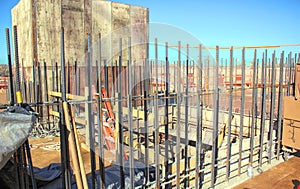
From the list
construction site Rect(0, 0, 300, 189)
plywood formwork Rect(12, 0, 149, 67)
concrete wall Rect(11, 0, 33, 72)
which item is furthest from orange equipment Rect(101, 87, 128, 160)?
concrete wall Rect(11, 0, 33, 72)

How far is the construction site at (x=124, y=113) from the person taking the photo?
2.58 meters

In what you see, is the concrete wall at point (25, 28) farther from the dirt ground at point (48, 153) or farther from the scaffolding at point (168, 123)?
the dirt ground at point (48, 153)

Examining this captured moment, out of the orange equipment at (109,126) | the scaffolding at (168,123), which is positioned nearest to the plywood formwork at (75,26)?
the scaffolding at (168,123)

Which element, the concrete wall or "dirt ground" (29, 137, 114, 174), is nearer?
"dirt ground" (29, 137, 114, 174)

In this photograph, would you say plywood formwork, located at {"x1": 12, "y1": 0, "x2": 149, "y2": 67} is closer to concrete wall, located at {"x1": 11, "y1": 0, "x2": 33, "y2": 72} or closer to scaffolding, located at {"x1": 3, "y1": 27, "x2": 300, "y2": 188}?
concrete wall, located at {"x1": 11, "y1": 0, "x2": 33, "y2": 72}

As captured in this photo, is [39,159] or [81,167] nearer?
[81,167]

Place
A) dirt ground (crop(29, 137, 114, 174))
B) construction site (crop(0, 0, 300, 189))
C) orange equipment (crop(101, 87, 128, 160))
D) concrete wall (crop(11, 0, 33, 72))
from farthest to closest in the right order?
concrete wall (crop(11, 0, 33, 72)) → orange equipment (crop(101, 87, 128, 160)) → dirt ground (crop(29, 137, 114, 174)) → construction site (crop(0, 0, 300, 189))

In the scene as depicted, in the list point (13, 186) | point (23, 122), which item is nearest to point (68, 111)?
point (23, 122)

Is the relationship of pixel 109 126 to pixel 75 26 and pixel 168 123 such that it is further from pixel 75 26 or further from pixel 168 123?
pixel 75 26

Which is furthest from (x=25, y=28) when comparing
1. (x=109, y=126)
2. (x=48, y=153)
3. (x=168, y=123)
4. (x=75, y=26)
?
(x=168, y=123)

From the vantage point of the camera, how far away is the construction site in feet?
8.47

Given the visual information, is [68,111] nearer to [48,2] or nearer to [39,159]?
[39,159]

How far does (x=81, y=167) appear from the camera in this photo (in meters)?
2.56

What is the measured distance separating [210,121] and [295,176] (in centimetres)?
502
